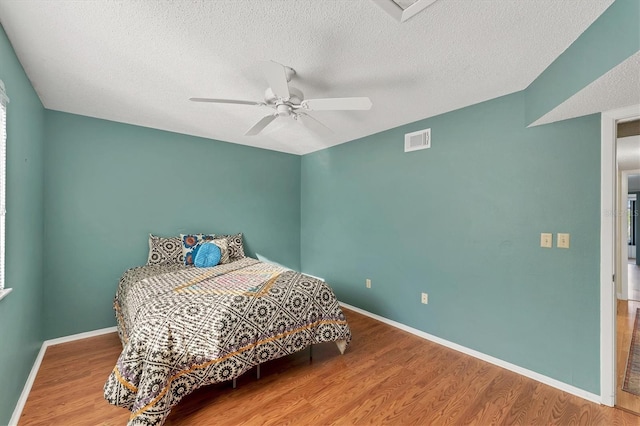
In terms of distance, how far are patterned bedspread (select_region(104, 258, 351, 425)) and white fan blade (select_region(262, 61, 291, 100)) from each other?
1533 mm

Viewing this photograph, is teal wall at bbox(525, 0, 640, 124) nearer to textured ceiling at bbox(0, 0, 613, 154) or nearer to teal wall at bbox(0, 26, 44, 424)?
textured ceiling at bbox(0, 0, 613, 154)

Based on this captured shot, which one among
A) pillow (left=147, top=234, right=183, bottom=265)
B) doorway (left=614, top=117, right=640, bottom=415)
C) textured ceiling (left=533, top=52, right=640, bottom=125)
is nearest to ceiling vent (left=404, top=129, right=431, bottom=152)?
textured ceiling (left=533, top=52, right=640, bottom=125)

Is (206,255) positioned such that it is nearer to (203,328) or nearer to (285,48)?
(203,328)

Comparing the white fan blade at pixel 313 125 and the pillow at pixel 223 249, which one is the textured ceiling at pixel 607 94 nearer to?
the white fan blade at pixel 313 125

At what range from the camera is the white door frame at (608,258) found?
1.84 m

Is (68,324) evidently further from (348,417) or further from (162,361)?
(348,417)

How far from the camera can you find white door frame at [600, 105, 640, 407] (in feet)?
6.04

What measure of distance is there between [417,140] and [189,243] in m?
3.06

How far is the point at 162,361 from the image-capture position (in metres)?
1.61

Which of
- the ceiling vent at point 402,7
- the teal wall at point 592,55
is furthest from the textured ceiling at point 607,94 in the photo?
the ceiling vent at point 402,7

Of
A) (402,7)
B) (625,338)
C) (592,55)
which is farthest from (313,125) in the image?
(625,338)

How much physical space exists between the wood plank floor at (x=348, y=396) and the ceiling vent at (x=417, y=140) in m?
2.16

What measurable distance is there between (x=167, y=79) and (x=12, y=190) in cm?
128

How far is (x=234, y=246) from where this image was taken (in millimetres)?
3674
